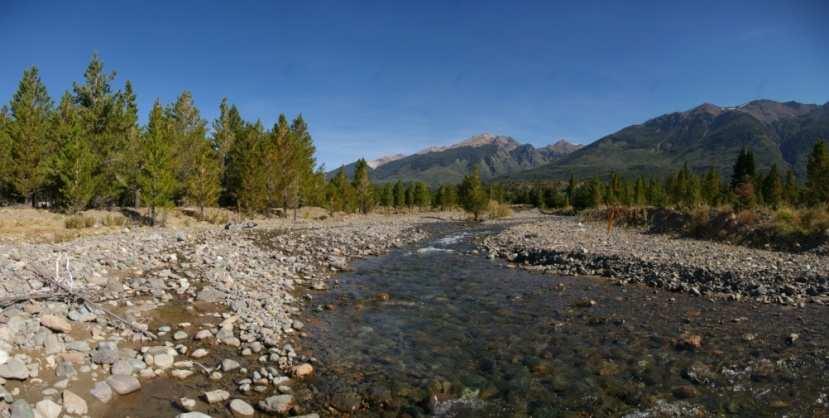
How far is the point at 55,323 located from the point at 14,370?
6.18 ft

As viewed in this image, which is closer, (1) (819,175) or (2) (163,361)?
(2) (163,361)

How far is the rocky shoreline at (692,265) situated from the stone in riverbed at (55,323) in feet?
59.2

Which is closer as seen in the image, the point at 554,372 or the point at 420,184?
the point at 554,372

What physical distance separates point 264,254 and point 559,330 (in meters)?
14.8

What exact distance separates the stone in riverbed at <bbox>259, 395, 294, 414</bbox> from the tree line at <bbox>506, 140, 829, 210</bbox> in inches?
1502

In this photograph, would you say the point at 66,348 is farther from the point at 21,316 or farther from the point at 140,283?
the point at 140,283

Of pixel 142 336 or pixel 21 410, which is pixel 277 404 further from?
pixel 142 336

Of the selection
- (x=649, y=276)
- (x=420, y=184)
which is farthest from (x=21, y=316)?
(x=420, y=184)

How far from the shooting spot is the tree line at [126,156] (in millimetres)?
33781

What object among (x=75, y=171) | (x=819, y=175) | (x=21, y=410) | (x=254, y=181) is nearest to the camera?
(x=21, y=410)

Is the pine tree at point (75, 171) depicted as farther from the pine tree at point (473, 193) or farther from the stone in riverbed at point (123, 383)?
the pine tree at point (473, 193)

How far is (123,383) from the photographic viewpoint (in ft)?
24.8

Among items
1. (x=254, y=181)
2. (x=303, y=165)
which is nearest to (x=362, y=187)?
(x=303, y=165)

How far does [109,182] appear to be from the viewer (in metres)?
39.4
